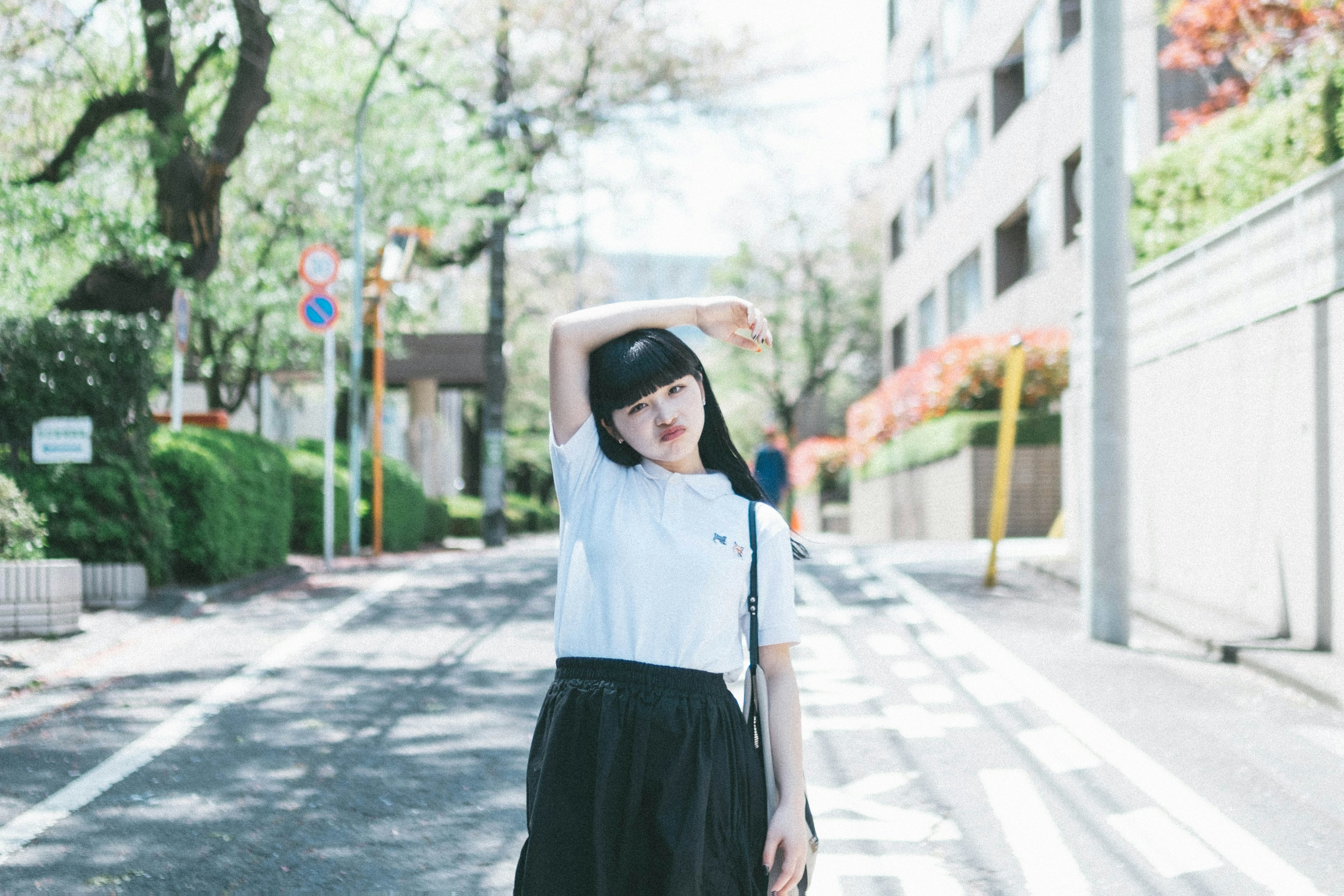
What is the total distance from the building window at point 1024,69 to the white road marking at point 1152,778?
16992mm

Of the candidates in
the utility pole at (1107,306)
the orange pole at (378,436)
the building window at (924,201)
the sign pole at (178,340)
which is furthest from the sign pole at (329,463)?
the building window at (924,201)

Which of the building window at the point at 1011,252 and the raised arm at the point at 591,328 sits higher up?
the building window at the point at 1011,252

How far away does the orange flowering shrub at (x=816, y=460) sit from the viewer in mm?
35812

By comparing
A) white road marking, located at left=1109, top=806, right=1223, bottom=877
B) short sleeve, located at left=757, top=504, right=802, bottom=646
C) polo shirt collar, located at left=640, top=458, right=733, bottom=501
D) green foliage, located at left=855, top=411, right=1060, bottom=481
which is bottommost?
white road marking, located at left=1109, top=806, right=1223, bottom=877

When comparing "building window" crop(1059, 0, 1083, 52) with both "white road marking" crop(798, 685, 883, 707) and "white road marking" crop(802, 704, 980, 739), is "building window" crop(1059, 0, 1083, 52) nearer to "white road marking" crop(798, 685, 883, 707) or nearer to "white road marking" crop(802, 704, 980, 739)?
"white road marking" crop(798, 685, 883, 707)

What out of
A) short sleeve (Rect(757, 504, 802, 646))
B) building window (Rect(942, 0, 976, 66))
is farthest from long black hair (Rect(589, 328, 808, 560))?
building window (Rect(942, 0, 976, 66))

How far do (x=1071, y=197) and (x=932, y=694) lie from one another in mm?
16967

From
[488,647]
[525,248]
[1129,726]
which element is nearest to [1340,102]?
[1129,726]

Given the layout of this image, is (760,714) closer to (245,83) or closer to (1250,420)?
(1250,420)

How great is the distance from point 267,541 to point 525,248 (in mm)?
24050

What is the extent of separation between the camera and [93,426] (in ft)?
31.1

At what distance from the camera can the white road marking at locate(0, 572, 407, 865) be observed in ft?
14.8

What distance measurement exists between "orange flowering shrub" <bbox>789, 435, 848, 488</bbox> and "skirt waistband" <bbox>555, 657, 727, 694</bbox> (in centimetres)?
3189

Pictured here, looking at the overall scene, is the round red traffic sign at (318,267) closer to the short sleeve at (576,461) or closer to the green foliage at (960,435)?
the green foliage at (960,435)
